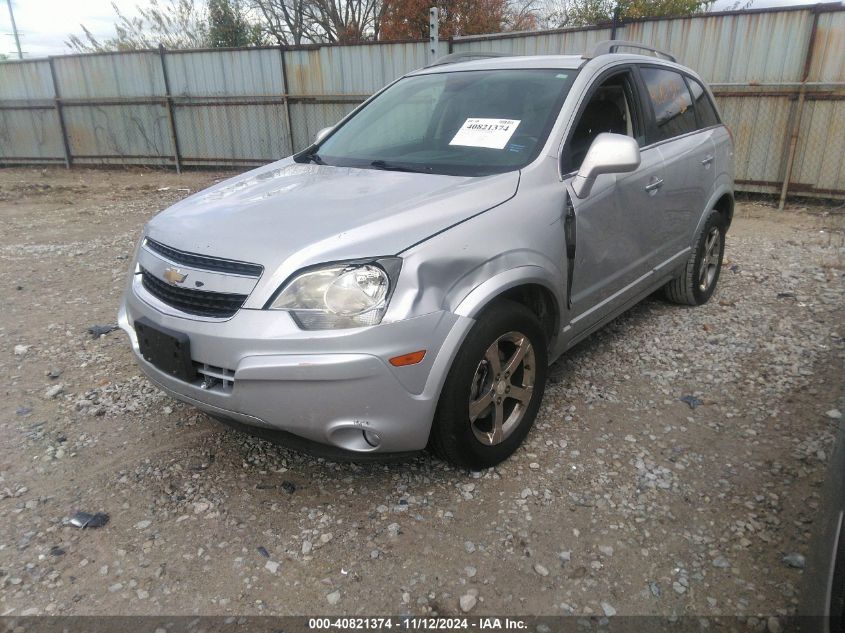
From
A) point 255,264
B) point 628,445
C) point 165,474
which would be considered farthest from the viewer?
point 628,445

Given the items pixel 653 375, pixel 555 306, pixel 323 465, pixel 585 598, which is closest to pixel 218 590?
pixel 323 465

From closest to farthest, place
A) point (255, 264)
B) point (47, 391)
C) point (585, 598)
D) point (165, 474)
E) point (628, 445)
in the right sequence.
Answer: point (585, 598)
point (255, 264)
point (165, 474)
point (628, 445)
point (47, 391)

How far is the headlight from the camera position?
2174 mm

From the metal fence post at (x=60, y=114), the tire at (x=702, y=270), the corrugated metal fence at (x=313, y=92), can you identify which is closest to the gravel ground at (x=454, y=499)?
the tire at (x=702, y=270)

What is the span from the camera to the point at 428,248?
7.50 ft

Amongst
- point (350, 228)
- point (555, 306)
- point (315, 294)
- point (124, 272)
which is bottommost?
point (124, 272)

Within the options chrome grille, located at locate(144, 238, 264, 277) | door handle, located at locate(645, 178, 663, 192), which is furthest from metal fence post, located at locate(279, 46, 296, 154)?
chrome grille, located at locate(144, 238, 264, 277)

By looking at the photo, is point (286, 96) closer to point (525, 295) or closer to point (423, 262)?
point (525, 295)

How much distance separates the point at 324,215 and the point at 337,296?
1.40 ft

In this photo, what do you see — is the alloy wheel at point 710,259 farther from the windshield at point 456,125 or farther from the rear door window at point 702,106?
the windshield at point 456,125

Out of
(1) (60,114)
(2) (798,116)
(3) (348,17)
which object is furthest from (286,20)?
(2) (798,116)

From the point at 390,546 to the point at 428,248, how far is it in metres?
1.13

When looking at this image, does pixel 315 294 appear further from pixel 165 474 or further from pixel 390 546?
pixel 165 474

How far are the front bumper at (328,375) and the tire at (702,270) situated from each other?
108 inches
